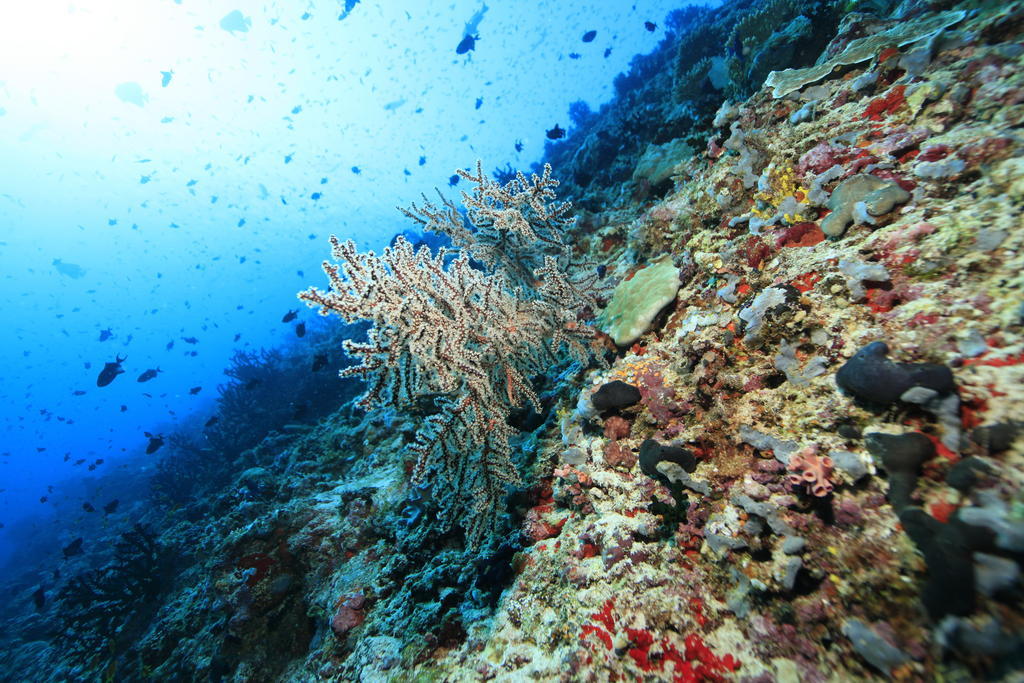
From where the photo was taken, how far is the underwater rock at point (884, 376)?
1.90 metres

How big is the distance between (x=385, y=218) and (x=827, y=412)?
113224 mm

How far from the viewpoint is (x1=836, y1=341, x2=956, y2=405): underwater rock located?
190cm

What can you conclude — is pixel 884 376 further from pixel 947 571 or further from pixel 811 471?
pixel 947 571

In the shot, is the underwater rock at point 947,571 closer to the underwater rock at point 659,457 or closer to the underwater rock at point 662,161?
the underwater rock at point 659,457

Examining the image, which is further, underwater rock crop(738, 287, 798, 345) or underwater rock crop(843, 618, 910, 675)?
underwater rock crop(738, 287, 798, 345)

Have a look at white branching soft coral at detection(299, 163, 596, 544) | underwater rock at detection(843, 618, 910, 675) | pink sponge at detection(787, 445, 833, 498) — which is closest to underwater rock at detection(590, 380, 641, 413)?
white branching soft coral at detection(299, 163, 596, 544)

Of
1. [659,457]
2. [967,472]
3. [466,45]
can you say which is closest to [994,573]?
[967,472]

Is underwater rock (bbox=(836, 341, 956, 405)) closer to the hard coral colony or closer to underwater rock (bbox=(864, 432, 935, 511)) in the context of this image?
the hard coral colony

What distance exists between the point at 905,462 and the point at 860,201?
7.26 ft

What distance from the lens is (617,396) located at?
3.45 m

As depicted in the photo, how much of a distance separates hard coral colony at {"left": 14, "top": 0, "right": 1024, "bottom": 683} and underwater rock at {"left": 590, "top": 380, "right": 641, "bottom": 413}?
2 centimetres

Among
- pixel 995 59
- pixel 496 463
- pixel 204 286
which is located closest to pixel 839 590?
pixel 496 463

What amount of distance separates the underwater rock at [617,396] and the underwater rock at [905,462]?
172 centimetres

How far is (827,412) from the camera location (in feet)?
7.82
